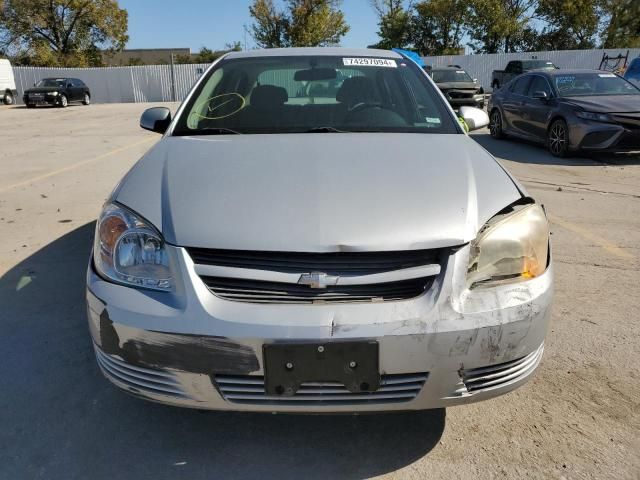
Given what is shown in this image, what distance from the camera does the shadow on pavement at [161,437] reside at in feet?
6.48

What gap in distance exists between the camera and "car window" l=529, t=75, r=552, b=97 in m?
9.19

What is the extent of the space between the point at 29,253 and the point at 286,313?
343cm

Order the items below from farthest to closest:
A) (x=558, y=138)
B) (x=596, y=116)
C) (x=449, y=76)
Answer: (x=449, y=76)
(x=558, y=138)
(x=596, y=116)

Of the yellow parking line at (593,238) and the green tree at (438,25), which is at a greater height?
the green tree at (438,25)

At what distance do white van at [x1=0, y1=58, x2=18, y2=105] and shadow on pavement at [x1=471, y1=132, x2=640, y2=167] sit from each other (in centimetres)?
2652

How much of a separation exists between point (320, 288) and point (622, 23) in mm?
48120

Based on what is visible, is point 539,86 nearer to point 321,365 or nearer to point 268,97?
point 268,97

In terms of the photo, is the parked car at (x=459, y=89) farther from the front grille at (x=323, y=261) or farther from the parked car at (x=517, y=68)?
the front grille at (x=323, y=261)

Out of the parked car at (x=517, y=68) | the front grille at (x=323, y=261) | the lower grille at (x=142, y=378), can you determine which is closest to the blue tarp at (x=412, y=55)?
the front grille at (x=323, y=261)

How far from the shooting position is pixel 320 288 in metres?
1.76

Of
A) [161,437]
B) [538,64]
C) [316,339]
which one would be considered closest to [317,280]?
[316,339]

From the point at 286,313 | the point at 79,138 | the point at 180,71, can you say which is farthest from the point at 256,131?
the point at 180,71

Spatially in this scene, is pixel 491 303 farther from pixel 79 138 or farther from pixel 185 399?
pixel 79 138

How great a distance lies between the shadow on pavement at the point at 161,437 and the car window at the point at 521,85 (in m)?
9.07
